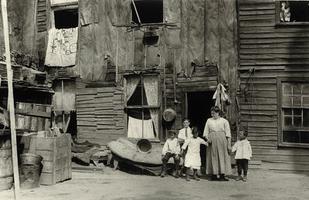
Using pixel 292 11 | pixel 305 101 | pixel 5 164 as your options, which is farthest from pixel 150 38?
pixel 5 164

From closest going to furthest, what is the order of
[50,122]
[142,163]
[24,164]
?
[24,164]
[142,163]
[50,122]

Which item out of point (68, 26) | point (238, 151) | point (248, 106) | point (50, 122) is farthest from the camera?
point (68, 26)

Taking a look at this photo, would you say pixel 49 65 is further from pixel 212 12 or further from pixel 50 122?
pixel 212 12

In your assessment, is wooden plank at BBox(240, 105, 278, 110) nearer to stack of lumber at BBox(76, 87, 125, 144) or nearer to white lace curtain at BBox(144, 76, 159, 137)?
white lace curtain at BBox(144, 76, 159, 137)

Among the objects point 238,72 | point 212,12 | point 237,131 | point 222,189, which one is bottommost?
point 222,189

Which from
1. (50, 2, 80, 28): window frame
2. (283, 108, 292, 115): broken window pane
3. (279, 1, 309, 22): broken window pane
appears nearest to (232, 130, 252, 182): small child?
(283, 108, 292, 115): broken window pane

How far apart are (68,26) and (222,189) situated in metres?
10.4

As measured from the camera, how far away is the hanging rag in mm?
14617

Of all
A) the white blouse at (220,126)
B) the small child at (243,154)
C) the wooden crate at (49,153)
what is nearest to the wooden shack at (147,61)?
the white blouse at (220,126)

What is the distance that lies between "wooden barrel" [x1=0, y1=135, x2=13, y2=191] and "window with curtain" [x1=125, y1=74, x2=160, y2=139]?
5.41 m

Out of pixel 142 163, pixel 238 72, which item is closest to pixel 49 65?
pixel 142 163

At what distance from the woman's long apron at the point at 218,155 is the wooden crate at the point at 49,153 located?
4.02m

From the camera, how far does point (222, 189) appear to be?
11.4 m

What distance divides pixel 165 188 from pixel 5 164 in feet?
12.8
